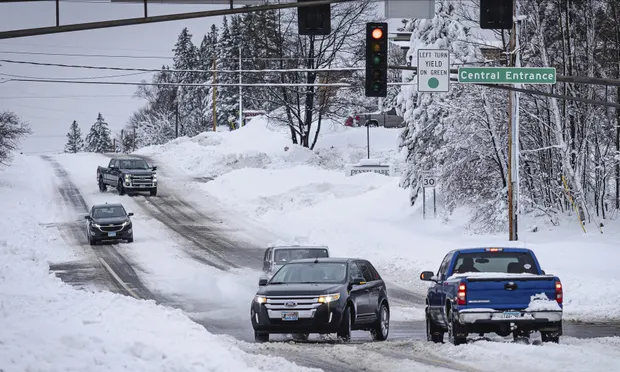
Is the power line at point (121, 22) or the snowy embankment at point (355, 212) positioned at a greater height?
the power line at point (121, 22)

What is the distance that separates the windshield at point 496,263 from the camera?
16594 millimetres

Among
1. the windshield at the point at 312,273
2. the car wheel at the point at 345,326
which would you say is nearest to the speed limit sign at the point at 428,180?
the windshield at the point at 312,273

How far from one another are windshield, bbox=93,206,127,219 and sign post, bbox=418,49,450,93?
62.9ft

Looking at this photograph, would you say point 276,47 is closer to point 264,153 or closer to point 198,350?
point 264,153

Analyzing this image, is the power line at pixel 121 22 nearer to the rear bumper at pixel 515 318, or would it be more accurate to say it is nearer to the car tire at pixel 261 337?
the car tire at pixel 261 337

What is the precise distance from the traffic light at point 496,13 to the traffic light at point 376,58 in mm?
3259


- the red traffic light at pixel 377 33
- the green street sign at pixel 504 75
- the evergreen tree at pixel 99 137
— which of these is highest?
the red traffic light at pixel 377 33

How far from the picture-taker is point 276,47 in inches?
2785

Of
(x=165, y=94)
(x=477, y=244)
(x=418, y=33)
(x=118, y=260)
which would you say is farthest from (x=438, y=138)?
(x=165, y=94)

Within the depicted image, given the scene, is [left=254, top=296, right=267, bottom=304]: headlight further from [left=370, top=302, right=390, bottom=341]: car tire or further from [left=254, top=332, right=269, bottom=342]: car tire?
[left=370, top=302, right=390, bottom=341]: car tire

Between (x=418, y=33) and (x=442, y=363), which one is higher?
(x=418, y=33)

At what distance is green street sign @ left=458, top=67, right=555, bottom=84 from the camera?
23938 millimetres

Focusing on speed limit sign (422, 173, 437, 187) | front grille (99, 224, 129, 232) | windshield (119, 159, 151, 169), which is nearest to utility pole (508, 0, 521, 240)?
Result: speed limit sign (422, 173, 437, 187)

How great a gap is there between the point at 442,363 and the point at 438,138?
31.2 metres
